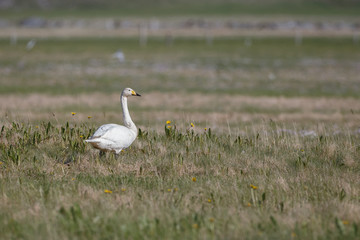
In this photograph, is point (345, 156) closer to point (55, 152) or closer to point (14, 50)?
point (55, 152)

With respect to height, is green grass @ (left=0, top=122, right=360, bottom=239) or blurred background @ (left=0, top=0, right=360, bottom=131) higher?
blurred background @ (left=0, top=0, right=360, bottom=131)

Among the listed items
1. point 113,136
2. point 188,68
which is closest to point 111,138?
point 113,136

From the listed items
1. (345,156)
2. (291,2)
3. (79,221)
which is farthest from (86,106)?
(291,2)

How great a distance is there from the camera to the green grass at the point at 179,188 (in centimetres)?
614

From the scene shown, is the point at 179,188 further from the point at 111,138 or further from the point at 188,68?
the point at 188,68

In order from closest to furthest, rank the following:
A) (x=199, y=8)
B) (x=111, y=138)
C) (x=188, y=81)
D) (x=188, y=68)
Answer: (x=111, y=138)
(x=188, y=81)
(x=188, y=68)
(x=199, y=8)

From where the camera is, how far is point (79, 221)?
6.16 metres

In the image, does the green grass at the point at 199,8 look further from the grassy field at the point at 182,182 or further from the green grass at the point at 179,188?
the green grass at the point at 179,188

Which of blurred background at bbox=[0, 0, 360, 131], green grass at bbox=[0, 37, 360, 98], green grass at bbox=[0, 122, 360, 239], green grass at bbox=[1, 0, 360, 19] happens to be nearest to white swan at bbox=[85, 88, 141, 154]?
green grass at bbox=[0, 122, 360, 239]

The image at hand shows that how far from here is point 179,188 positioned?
7.65 meters

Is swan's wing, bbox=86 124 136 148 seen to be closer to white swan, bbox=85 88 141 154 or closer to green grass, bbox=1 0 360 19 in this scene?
white swan, bbox=85 88 141 154

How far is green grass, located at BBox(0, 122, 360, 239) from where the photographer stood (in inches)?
242

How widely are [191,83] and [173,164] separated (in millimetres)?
19283

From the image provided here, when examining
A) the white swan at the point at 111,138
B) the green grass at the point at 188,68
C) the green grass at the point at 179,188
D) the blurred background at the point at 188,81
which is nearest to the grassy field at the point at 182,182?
the green grass at the point at 179,188
